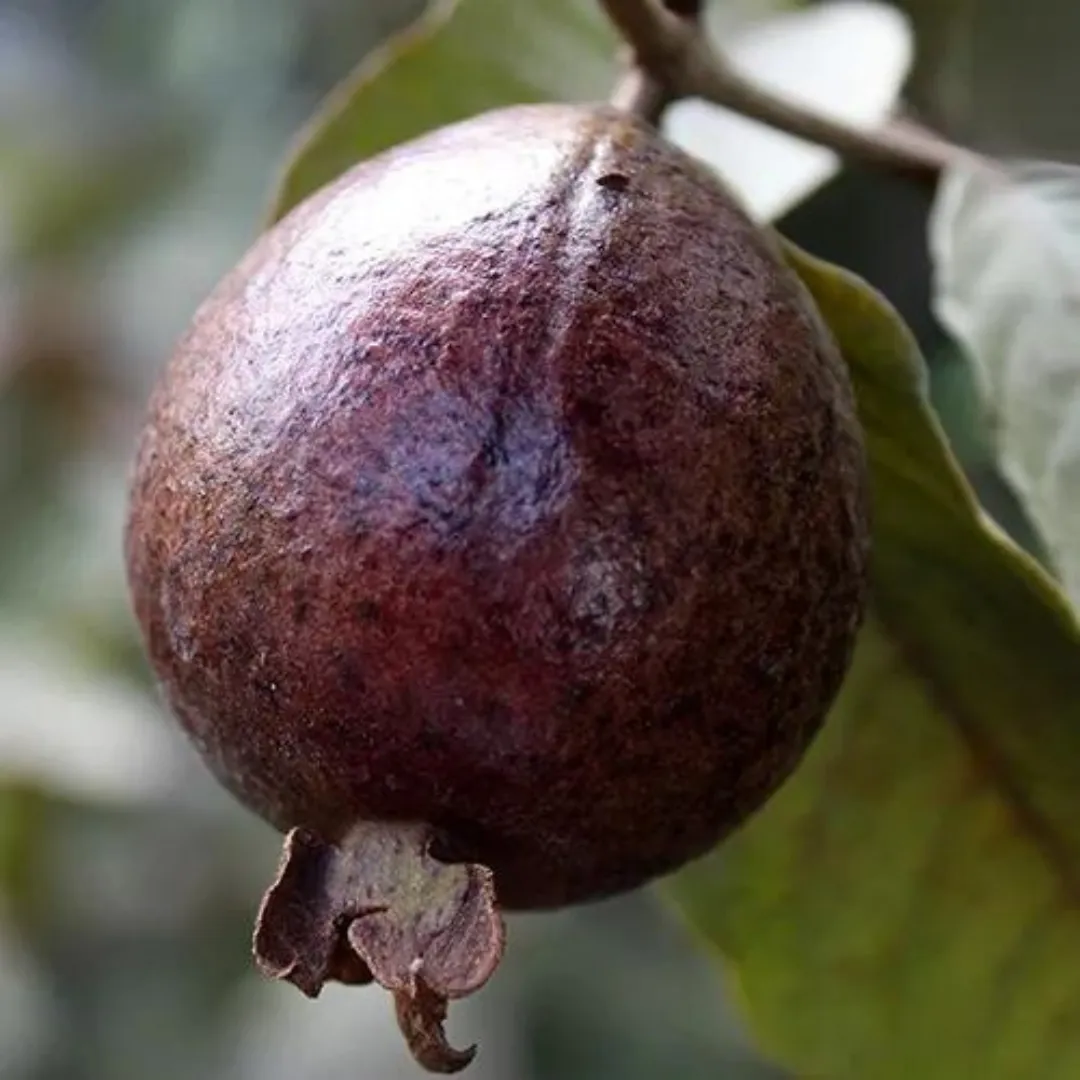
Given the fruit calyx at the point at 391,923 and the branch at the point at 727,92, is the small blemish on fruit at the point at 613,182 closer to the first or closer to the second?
the branch at the point at 727,92

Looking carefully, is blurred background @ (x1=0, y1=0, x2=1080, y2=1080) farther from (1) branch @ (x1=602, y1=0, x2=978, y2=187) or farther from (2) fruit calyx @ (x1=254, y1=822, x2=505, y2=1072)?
(2) fruit calyx @ (x1=254, y1=822, x2=505, y2=1072)

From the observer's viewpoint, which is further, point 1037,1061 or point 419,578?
point 1037,1061

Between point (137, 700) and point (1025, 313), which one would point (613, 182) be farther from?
point (137, 700)

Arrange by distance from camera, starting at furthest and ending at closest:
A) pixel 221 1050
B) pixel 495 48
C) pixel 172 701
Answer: pixel 221 1050
pixel 495 48
pixel 172 701

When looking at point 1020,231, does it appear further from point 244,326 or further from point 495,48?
point 244,326

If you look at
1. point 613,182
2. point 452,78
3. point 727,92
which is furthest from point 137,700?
point 613,182

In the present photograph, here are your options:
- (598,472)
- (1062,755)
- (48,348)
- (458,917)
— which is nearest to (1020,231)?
(1062,755)
